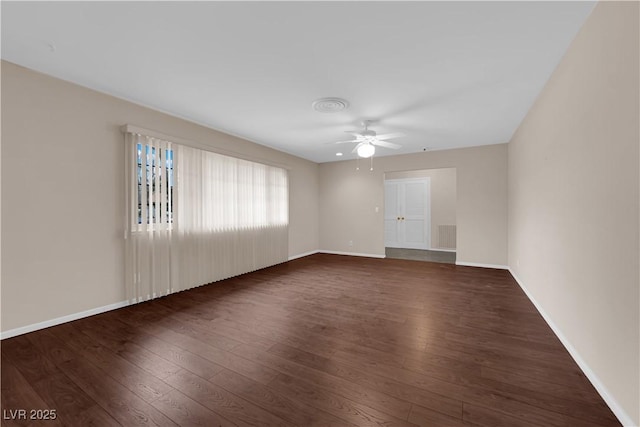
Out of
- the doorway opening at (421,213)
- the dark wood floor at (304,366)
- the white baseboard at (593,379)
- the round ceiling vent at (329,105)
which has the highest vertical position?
the round ceiling vent at (329,105)

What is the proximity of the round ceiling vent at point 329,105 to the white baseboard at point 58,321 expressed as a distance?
11.5 ft

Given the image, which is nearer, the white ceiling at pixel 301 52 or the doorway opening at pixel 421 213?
the white ceiling at pixel 301 52

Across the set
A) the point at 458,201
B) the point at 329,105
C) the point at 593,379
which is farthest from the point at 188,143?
the point at 458,201

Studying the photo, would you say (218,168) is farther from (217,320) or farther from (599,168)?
(599,168)

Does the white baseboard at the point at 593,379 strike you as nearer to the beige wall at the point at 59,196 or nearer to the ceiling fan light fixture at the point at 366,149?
the ceiling fan light fixture at the point at 366,149

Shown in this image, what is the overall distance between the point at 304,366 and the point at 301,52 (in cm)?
262

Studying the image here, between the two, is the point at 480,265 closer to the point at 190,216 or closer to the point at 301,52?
the point at 301,52

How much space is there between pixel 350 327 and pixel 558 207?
2.33 meters

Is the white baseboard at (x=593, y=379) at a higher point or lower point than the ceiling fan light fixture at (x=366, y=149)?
lower

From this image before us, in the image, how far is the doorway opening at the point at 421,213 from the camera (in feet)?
25.3

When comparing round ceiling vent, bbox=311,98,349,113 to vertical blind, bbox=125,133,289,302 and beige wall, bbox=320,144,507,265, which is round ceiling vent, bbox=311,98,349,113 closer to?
vertical blind, bbox=125,133,289,302

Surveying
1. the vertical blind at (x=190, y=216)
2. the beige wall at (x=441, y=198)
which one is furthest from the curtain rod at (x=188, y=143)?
the beige wall at (x=441, y=198)

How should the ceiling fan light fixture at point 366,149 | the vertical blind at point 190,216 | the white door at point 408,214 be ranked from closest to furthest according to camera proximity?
1. the vertical blind at point 190,216
2. the ceiling fan light fixture at point 366,149
3. the white door at point 408,214

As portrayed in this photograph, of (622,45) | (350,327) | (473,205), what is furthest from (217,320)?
(473,205)
